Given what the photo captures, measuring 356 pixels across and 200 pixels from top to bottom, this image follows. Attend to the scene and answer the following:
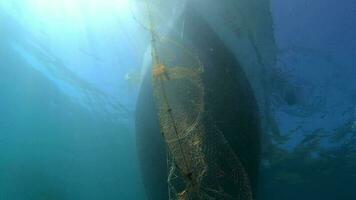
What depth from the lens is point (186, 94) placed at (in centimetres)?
520

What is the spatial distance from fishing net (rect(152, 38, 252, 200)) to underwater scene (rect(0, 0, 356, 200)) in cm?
2

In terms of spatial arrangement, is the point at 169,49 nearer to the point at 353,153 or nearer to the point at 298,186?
the point at 353,153

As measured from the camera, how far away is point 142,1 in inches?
245

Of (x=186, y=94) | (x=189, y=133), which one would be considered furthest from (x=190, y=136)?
(x=186, y=94)

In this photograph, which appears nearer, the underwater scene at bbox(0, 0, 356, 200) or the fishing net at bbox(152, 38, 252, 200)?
the fishing net at bbox(152, 38, 252, 200)

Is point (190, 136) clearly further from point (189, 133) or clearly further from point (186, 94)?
point (186, 94)

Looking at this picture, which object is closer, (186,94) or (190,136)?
(190,136)

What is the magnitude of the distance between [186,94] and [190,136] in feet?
2.15

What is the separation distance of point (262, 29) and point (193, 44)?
6.23ft

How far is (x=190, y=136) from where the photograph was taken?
486cm

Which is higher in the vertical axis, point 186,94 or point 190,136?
point 186,94

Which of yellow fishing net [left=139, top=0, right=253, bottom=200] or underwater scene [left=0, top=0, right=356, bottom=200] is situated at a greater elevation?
underwater scene [left=0, top=0, right=356, bottom=200]

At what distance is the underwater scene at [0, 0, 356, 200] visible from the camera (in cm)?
558

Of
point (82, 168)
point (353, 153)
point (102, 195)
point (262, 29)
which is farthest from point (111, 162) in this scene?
point (262, 29)
